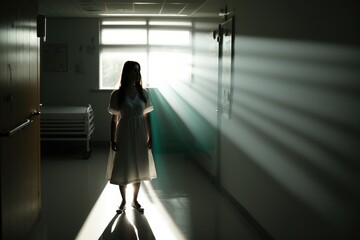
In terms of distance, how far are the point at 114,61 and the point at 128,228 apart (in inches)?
208

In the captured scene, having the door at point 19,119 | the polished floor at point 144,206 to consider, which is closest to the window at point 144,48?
the polished floor at point 144,206

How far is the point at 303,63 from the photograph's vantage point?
292 centimetres

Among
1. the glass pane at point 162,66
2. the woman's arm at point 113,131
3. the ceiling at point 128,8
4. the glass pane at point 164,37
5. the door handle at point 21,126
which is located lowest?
the woman's arm at point 113,131

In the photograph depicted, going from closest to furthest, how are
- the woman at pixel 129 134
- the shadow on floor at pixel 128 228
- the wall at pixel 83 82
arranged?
1. the shadow on floor at pixel 128 228
2. the woman at pixel 129 134
3. the wall at pixel 83 82

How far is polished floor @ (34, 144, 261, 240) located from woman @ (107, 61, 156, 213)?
0.42 metres

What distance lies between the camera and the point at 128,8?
294 inches

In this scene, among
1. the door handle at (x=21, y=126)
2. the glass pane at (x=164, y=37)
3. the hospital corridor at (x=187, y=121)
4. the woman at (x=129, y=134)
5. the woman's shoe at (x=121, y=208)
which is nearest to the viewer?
the hospital corridor at (x=187, y=121)

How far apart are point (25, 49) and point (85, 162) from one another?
411 cm

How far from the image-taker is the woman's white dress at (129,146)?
14.4 ft

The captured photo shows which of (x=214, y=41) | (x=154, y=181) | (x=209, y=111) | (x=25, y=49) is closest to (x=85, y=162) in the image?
(x=154, y=181)

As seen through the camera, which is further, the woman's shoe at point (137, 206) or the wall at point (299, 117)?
the woman's shoe at point (137, 206)

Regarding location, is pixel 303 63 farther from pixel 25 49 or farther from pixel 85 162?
pixel 85 162

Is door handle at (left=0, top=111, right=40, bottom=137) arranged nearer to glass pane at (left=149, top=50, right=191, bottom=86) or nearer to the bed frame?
the bed frame

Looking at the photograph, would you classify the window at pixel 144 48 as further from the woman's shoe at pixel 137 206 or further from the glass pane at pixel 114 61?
the woman's shoe at pixel 137 206
